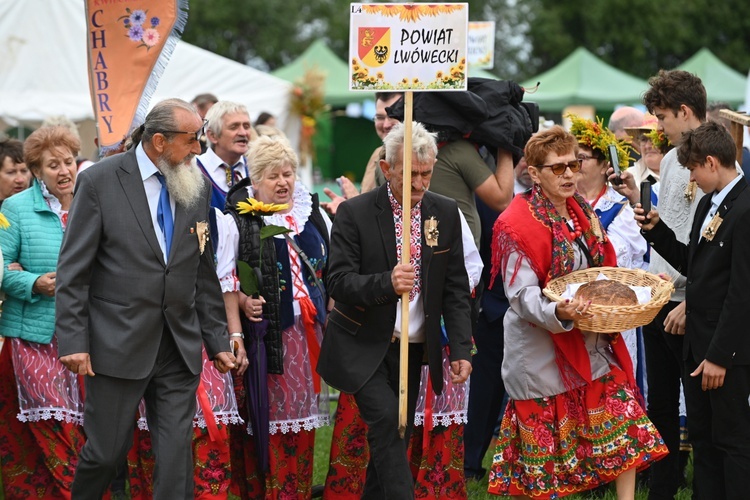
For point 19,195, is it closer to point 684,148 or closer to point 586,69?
point 684,148

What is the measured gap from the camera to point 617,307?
539 cm

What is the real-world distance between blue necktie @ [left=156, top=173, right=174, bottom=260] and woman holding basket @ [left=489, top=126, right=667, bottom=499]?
1.71 m

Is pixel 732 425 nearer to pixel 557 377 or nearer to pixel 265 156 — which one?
pixel 557 377

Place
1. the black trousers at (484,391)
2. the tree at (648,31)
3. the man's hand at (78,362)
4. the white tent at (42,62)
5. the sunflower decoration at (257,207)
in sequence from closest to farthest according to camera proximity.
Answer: the man's hand at (78,362) < the sunflower decoration at (257,207) < the black trousers at (484,391) < the white tent at (42,62) < the tree at (648,31)

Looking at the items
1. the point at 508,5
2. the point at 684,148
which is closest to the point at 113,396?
the point at 684,148

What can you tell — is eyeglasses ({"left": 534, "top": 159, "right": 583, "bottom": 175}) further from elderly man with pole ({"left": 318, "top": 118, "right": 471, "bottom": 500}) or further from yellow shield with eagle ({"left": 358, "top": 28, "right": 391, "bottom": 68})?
yellow shield with eagle ({"left": 358, "top": 28, "right": 391, "bottom": 68})

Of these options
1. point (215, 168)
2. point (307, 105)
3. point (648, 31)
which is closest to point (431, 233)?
point (215, 168)

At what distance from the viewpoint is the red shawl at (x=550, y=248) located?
5.78 meters

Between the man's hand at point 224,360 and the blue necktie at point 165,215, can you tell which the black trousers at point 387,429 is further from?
Answer: the blue necktie at point 165,215

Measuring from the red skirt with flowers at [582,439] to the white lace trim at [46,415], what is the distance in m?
2.58

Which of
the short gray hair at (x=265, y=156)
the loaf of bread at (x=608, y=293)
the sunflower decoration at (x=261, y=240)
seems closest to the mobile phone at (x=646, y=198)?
the loaf of bread at (x=608, y=293)

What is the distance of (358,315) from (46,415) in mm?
2038

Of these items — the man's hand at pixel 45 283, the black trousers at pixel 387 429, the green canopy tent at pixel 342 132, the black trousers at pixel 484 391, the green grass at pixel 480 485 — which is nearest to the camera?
the black trousers at pixel 387 429

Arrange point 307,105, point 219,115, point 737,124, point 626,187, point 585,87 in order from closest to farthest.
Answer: point 626,187, point 737,124, point 219,115, point 307,105, point 585,87
